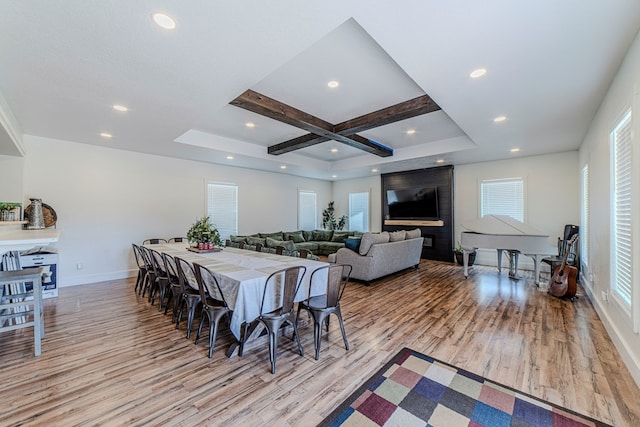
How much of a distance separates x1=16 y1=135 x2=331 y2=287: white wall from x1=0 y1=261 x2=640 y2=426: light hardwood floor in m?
1.52

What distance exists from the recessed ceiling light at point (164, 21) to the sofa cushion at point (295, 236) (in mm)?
6636

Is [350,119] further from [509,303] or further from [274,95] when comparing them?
[509,303]

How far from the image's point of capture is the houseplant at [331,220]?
32.7ft

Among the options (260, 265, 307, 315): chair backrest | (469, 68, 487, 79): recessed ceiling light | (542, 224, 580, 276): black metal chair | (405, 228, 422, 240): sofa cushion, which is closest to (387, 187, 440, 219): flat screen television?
(405, 228, 422, 240): sofa cushion

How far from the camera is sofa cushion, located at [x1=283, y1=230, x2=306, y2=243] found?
8.29 m

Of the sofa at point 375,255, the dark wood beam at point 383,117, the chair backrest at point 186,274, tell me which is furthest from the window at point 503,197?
the chair backrest at point 186,274

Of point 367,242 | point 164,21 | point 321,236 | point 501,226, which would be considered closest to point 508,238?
point 501,226

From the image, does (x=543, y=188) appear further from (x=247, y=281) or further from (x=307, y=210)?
(x=247, y=281)

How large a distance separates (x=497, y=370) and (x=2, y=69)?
17.0 feet

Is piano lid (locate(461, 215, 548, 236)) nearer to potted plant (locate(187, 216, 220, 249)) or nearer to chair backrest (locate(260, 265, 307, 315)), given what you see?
chair backrest (locate(260, 265, 307, 315))

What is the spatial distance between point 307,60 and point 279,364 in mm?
3027

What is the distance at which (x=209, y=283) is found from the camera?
2867 mm

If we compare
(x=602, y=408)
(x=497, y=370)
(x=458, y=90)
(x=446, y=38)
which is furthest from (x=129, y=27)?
(x=602, y=408)

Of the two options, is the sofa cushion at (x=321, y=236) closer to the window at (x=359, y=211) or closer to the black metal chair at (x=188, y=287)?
the window at (x=359, y=211)
